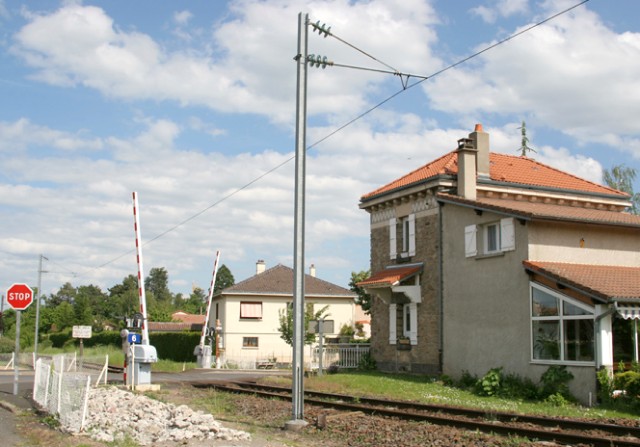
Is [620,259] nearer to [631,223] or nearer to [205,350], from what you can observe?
[631,223]

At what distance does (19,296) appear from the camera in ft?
68.1

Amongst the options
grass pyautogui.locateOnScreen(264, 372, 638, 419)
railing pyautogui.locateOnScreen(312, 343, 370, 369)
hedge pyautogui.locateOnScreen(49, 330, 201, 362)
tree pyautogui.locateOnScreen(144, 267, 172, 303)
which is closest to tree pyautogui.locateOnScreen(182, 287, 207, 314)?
tree pyautogui.locateOnScreen(144, 267, 172, 303)

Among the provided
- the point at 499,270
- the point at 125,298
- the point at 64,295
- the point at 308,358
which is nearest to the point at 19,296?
the point at 499,270

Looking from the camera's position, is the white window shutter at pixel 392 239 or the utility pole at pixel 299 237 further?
the white window shutter at pixel 392 239

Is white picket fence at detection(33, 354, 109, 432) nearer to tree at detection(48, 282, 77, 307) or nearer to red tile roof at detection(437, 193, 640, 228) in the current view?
red tile roof at detection(437, 193, 640, 228)

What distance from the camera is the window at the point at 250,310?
52.2 meters

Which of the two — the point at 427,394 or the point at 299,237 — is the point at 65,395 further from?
the point at 427,394

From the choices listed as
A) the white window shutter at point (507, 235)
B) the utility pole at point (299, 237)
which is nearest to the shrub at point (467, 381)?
the white window shutter at point (507, 235)

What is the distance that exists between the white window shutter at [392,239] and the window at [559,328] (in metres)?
9.24

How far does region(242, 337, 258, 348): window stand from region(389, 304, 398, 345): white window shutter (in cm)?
2318

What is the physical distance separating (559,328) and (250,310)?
33.7 meters

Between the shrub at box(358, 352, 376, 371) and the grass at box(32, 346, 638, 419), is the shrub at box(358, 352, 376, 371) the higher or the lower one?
the higher one

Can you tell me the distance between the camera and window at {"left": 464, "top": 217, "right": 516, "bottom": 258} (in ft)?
75.9

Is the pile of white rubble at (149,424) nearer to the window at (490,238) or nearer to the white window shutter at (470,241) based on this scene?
the window at (490,238)
